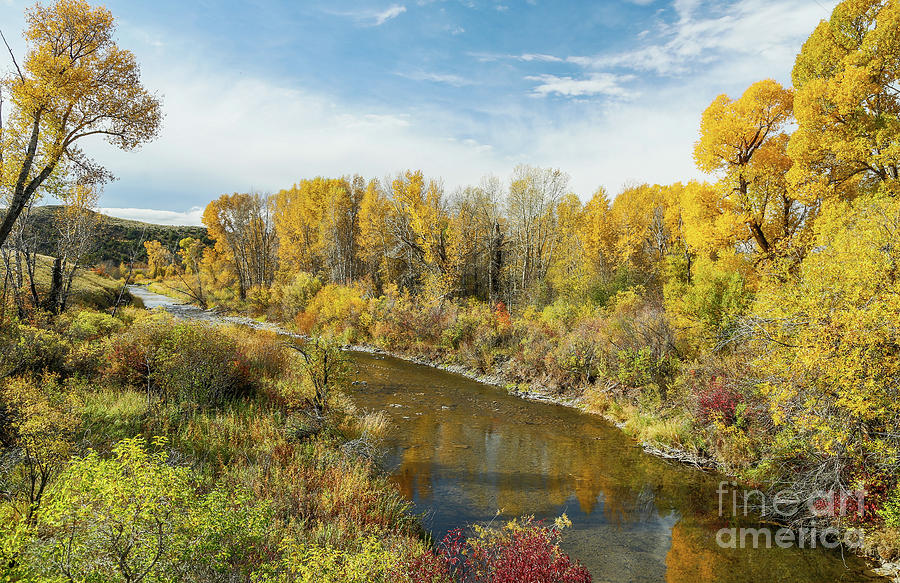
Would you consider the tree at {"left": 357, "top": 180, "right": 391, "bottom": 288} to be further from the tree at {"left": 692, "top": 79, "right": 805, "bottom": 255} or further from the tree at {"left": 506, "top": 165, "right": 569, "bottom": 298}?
the tree at {"left": 692, "top": 79, "right": 805, "bottom": 255}

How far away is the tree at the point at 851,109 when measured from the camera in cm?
1288

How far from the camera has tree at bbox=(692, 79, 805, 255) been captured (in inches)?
608

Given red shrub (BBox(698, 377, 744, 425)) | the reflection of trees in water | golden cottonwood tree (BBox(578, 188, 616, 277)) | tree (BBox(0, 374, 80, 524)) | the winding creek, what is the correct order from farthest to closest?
1. golden cottonwood tree (BBox(578, 188, 616, 277))
2. red shrub (BBox(698, 377, 744, 425))
3. the reflection of trees in water
4. the winding creek
5. tree (BBox(0, 374, 80, 524))

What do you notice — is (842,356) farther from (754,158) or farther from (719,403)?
(754,158)

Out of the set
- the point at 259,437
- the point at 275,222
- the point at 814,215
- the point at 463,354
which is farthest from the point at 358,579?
the point at 275,222

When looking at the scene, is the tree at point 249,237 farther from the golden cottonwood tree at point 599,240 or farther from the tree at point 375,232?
the golden cottonwood tree at point 599,240

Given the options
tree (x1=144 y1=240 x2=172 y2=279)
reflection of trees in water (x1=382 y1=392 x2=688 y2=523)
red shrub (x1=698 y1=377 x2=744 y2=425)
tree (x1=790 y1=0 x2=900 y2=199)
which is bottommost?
reflection of trees in water (x1=382 y1=392 x2=688 y2=523)

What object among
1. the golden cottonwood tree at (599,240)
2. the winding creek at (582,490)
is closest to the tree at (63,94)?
the winding creek at (582,490)

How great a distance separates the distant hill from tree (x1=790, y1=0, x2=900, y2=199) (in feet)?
83.8

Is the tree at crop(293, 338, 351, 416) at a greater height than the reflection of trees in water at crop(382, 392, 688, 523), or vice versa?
the tree at crop(293, 338, 351, 416)

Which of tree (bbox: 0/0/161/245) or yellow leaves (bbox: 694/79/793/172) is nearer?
tree (bbox: 0/0/161/245)

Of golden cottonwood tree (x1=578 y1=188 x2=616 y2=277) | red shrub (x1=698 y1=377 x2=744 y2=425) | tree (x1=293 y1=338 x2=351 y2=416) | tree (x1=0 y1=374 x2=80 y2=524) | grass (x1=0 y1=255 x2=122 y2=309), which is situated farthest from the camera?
golden cottonwood tree (x1=578 y1=188 x2=616 y2=277)

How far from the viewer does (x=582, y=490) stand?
10398mm

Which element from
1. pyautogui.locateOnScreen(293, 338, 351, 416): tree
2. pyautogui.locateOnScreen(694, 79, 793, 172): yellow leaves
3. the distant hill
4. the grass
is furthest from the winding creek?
the grass
